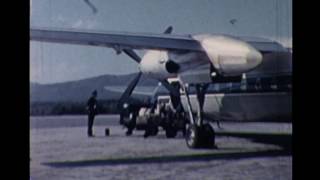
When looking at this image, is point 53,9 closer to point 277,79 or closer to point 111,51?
point 111,51

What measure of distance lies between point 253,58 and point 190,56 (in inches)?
21.6

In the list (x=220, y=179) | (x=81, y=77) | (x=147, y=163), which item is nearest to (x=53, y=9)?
(x=81, y=77)

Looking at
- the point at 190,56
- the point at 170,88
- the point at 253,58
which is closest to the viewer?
the point at 253,58

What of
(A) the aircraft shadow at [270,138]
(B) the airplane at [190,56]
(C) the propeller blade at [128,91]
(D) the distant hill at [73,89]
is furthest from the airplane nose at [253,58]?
(D) the distant hill at [73,89]

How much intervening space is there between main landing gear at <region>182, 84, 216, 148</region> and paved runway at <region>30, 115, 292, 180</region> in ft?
0.18

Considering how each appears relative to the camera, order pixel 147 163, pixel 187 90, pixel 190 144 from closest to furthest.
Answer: pixel 147 163 → pixel 190 144 → pixel 187 90

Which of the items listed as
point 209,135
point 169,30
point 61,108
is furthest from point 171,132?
point 61,108

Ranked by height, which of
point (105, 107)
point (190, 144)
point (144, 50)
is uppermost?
point (144, 50)

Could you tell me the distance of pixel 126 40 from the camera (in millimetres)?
3143

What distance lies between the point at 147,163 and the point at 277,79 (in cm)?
113

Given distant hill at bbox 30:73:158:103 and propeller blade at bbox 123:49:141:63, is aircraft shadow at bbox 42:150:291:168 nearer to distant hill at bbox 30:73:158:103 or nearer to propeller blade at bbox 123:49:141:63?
distant hill at bbox 30:73:158:103

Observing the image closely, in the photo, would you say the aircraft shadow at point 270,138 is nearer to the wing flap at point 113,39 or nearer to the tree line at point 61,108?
the wing flap at point 113,39

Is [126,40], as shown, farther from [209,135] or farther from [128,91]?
[209,135]

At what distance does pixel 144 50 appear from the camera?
3.61m
